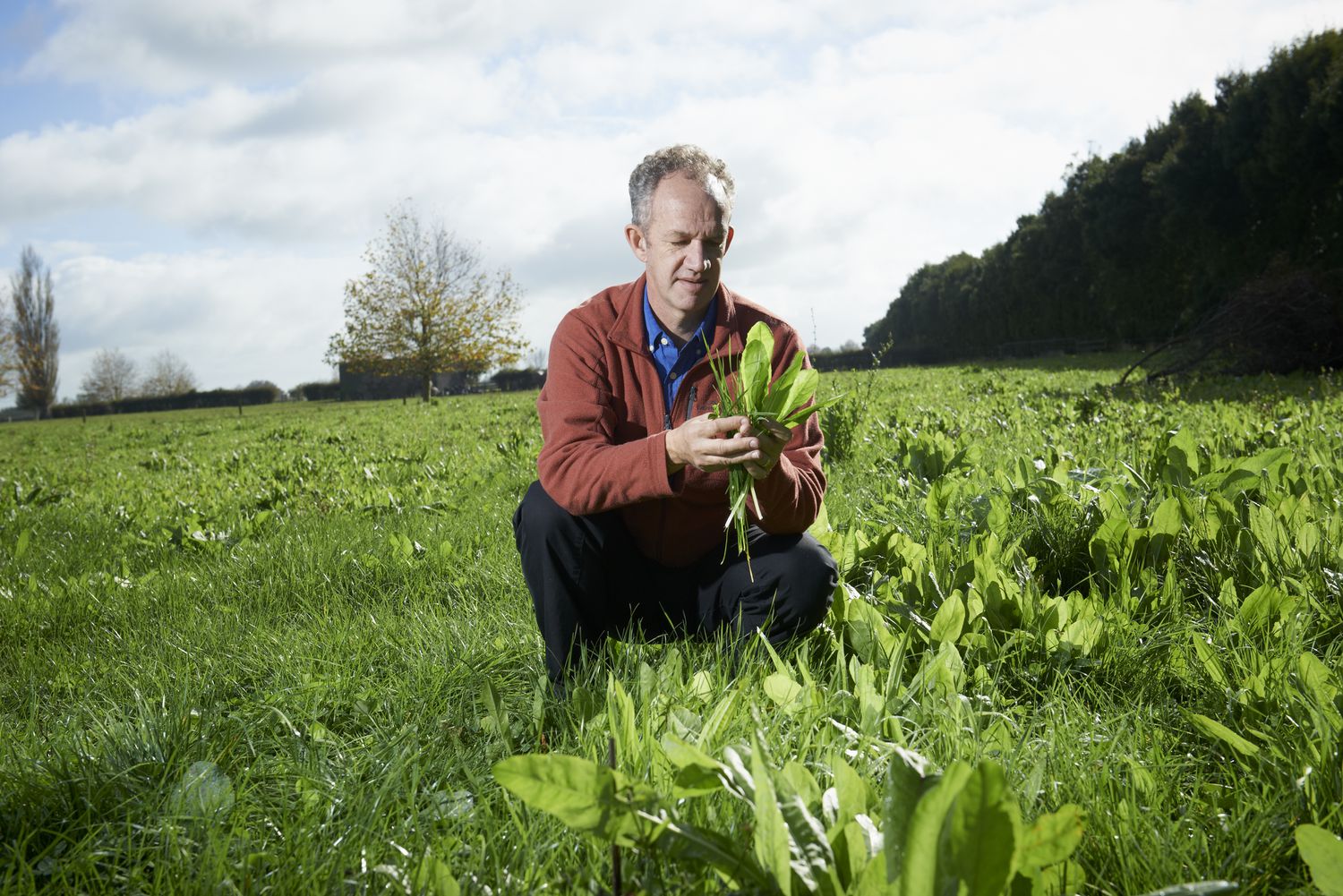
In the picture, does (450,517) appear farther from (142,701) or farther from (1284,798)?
(1284,798)

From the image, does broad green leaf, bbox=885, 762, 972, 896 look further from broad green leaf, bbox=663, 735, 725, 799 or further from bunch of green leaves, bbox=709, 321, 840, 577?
bunch of green leaves, bbox=709, 321, 840, 577

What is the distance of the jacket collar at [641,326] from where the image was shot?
2412 millimetres

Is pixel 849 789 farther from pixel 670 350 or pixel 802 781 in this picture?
pixel 670 350

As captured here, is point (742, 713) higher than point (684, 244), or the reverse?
point (684, 244)

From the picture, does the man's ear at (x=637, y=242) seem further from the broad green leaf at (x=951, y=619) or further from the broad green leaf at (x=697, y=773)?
the broad green leaf at (x=697, y=773)

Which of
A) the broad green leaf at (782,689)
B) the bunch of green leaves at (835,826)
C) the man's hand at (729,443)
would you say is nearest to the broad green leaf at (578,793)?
the bunch of green leaves at (835,826)

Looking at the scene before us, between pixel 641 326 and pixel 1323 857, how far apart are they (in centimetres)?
186

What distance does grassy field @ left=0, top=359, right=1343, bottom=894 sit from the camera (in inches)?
50.3

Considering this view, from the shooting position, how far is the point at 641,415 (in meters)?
2.47

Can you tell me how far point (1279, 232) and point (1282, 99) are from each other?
141 inches

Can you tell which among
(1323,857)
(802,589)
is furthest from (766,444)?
(1323,857)

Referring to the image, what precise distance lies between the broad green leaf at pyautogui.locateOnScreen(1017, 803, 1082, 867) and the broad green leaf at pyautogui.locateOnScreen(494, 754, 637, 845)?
1.76 feet

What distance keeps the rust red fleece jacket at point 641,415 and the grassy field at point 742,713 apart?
337 millimetres

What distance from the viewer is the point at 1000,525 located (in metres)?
3.12
